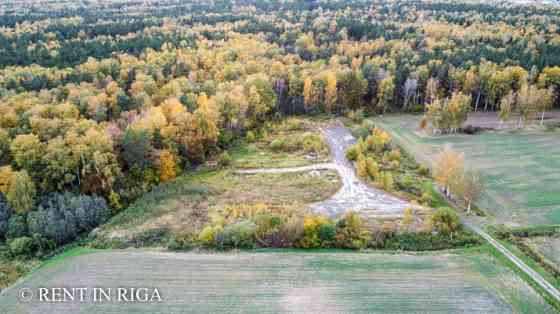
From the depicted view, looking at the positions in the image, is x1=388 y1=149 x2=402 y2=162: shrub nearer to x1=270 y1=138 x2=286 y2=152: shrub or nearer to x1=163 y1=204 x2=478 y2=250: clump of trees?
x1=270 y1=138 x2=286 y2=152: shrub

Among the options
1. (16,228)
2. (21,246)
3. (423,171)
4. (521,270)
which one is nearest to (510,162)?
(423,171)

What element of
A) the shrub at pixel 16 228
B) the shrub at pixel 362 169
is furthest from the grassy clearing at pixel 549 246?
the shrub at pixel 16 228

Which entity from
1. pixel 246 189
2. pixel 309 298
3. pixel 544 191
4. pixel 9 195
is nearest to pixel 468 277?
pixel 309 298

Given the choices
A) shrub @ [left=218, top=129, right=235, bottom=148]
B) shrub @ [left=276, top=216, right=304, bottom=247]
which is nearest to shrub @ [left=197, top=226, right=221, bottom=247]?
shrub @ [left=276, top=216, right=304, bottom=247]

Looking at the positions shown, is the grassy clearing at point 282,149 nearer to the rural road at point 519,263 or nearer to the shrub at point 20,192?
the rural road at point 519,263

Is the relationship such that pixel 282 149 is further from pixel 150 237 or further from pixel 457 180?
pixel 150 237

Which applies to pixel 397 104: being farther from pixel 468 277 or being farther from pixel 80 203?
pixel 80 203
